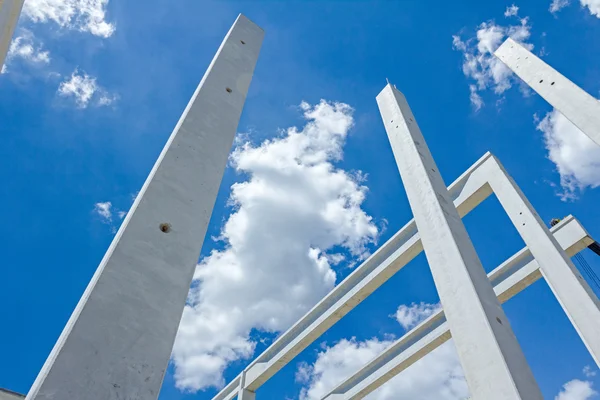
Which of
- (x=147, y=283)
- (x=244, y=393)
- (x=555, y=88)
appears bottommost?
(x=147, y=283)

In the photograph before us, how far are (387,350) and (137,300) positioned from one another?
716 cm

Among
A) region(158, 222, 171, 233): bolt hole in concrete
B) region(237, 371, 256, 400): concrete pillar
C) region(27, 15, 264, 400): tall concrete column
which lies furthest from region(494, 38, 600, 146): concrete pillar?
region(237, 371, 256, 400): concrete pillar

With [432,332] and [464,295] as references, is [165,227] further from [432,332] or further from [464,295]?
[432,332]

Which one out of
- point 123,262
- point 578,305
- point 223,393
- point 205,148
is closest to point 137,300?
point 123,262

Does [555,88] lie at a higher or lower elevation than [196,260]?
higher

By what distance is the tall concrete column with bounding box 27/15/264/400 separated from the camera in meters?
2.24

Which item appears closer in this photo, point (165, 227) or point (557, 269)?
point (165, 227)

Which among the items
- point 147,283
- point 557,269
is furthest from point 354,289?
point 147,283

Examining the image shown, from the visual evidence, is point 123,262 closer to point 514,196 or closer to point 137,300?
point 137,300

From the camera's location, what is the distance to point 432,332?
25.9 feet

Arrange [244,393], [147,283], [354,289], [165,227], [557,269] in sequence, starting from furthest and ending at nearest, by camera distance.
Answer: [244,393] < [354,289] < [557,269] < [165,227] < [147,283]

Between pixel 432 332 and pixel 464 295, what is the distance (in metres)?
5.28

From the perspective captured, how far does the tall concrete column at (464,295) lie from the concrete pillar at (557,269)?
2.25 m

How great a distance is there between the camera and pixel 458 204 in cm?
676
